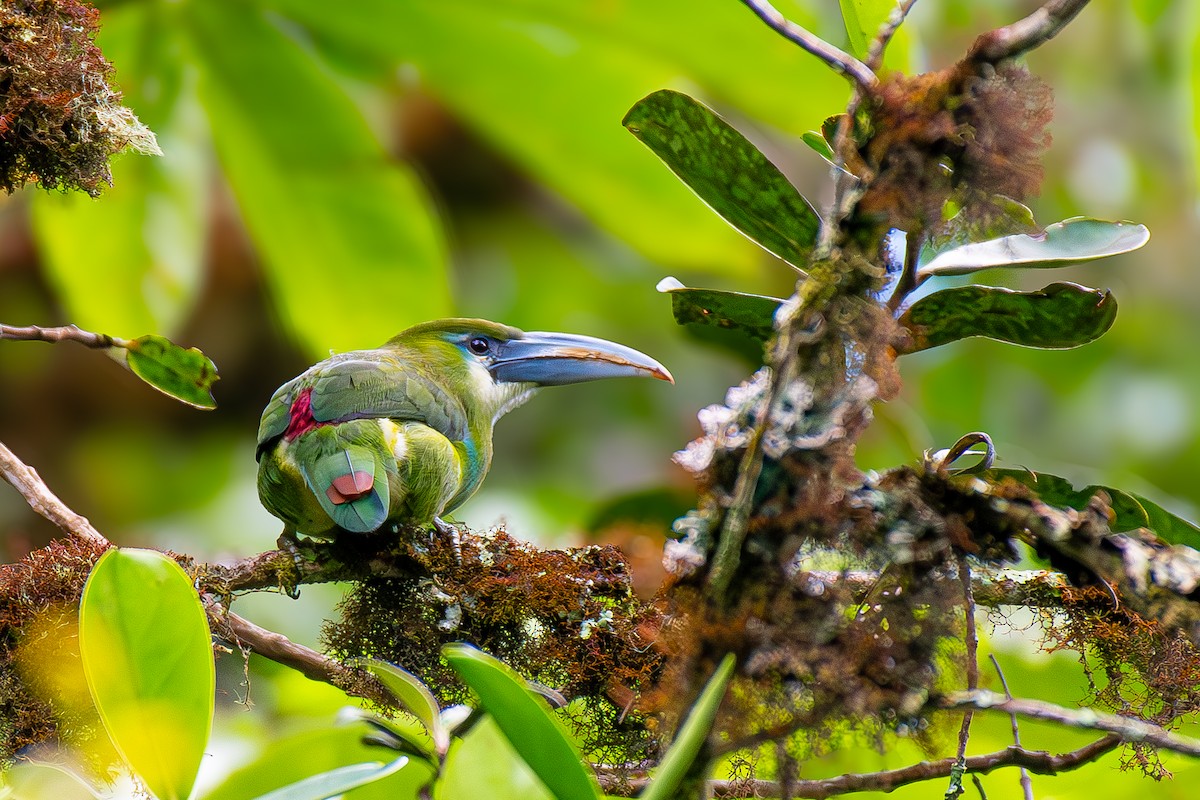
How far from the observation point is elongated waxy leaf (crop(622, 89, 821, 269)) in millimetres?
1418

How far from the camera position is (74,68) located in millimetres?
1581

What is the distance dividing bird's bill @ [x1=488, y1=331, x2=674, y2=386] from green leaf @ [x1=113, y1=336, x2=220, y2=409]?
0.98 m

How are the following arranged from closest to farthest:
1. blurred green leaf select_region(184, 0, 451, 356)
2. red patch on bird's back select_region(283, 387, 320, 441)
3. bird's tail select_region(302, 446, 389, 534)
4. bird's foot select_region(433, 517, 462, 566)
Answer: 1. bird's foot select_region(433, 517, 462, 566)
2. bird's tail select_region(302, 446, 389, 534)
3. red patch on bird's back select_region(283, 387, 320, 441)
4. blurred green leaf select_region(184, 0, 451, 356)

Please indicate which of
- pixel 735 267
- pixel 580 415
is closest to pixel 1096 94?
pixel 580 415

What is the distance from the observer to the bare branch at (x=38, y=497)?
Answer: 1.77 m

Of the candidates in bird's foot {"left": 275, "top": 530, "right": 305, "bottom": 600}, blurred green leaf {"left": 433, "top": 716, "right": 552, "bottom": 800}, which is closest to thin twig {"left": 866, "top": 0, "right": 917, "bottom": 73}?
blurred green leaf {"left": 433, "top": 716, "right": 552, "bottom": 800}

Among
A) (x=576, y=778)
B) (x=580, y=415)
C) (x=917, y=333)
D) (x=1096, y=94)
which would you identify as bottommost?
(x=580, y=415)

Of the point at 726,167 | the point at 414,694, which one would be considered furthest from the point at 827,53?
the point at 414,694

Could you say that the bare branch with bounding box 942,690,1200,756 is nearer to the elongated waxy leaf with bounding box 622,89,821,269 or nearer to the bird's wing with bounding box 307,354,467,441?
the elongated waxy leaf with bounding box 622,89,821,269

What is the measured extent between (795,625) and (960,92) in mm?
554

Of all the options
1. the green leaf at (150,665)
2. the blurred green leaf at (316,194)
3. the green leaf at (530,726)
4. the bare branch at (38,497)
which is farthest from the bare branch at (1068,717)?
the blurred green leaf at (316,194)

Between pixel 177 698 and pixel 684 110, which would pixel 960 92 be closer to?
pixel 684 110

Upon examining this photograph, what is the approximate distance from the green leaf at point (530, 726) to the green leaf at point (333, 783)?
223 mm

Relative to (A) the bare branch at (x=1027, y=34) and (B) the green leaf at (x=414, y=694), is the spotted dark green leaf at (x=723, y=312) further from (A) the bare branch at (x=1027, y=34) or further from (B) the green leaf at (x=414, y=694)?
(B) the green leaf at (x=414, y=694)
